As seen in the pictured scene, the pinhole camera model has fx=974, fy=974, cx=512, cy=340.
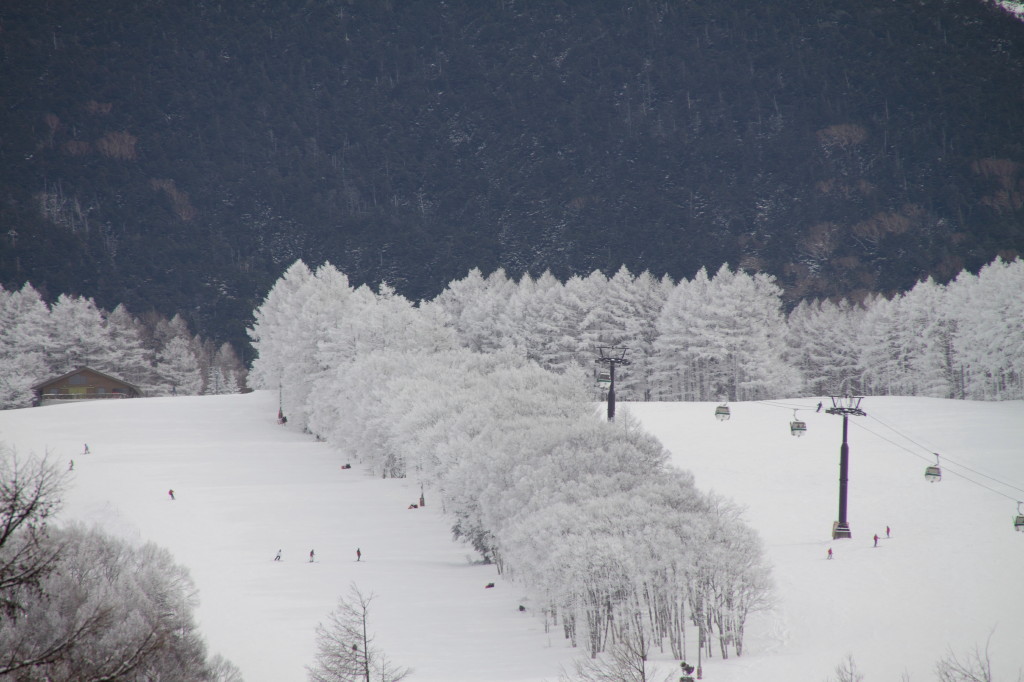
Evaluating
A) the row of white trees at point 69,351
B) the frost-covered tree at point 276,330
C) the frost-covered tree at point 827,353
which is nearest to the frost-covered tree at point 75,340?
the row of white trees at point 69,351

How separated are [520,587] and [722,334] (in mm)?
55652

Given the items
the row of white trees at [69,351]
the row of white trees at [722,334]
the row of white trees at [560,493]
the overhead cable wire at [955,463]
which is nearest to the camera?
the row of white trees at [560,493]

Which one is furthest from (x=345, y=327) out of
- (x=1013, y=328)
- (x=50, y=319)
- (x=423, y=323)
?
(x=1013, y=328)

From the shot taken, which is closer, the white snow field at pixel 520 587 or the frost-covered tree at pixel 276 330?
the white snow field at pixel 520 587

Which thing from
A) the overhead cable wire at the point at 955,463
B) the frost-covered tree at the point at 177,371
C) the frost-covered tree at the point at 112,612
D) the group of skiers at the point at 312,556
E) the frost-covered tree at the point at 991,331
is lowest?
the group of skiers at the point at 312,556

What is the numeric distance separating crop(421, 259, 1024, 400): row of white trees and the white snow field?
48.6 ft

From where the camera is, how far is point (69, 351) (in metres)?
108

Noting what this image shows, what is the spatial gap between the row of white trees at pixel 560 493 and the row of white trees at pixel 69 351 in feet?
135

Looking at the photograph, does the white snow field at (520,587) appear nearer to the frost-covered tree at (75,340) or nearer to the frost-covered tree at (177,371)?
the frost-covered tree at (75,340)

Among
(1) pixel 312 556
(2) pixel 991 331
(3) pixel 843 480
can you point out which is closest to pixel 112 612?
(1) pixel 312 556

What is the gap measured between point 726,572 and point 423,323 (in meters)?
56.7

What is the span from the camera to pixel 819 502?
5231cm

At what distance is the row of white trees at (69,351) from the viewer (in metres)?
102

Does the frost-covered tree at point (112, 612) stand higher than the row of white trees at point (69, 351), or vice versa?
the row of white trees at point (69, 351)
